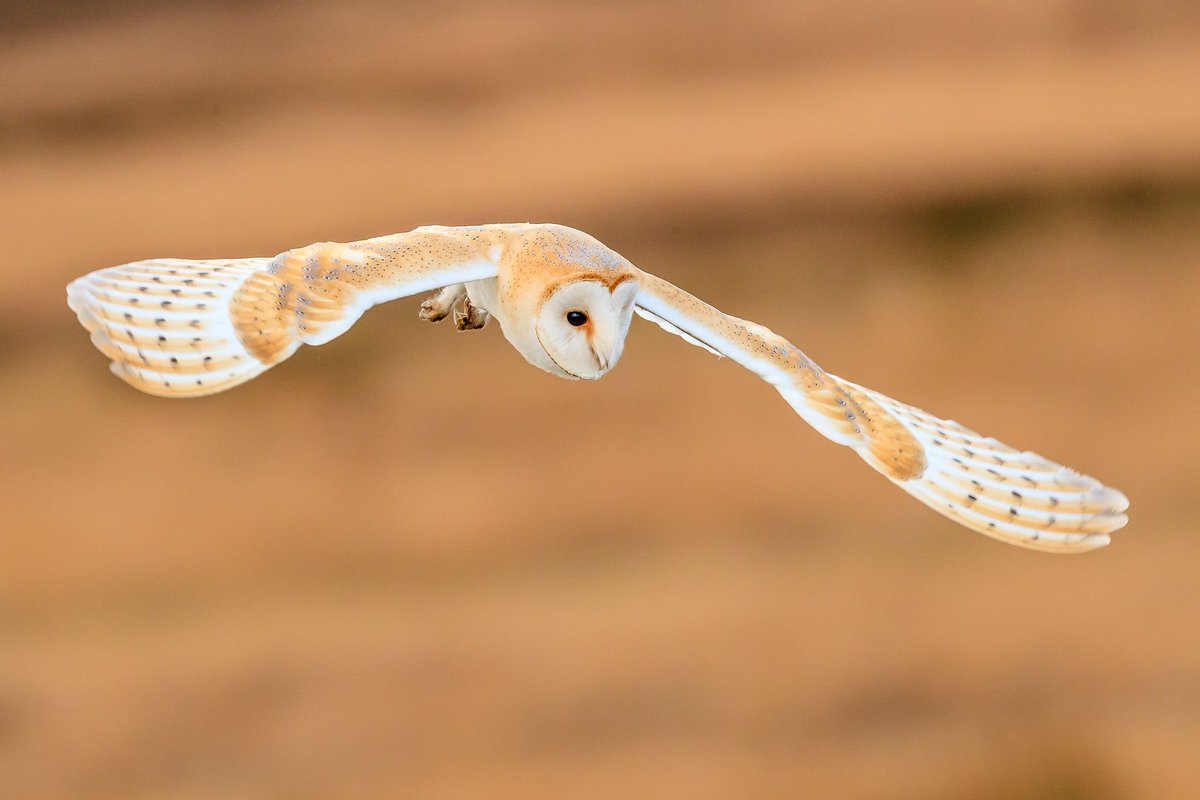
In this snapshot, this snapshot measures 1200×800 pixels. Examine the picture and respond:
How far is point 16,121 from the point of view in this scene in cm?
373

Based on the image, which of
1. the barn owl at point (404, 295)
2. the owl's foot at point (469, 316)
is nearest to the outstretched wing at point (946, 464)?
the barn owl at point (404, 295)

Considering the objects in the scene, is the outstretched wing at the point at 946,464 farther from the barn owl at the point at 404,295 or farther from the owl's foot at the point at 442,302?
the owl's foot at the point at 442,302

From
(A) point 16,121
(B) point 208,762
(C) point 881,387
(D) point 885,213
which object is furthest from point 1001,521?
(A) point 16,121

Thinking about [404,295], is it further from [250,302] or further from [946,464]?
[946,464]

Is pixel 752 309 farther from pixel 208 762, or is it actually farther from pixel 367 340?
pixel 208 762

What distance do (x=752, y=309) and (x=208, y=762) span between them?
182cm

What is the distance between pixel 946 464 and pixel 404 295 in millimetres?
601

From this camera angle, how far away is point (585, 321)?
3.82 feet

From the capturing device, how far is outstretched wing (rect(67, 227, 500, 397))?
3.73 feet

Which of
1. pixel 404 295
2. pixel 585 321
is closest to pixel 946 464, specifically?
pixel 585 321

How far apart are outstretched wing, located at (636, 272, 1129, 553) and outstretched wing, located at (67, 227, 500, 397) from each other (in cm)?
20

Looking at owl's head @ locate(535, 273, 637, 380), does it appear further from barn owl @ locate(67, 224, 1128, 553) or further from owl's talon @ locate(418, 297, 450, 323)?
owl's talon @ locate(418, 297, 450, 323)

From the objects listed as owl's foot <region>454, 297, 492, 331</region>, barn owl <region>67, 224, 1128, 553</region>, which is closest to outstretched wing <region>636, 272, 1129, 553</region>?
barn owl <region>67, 224, 1128, 553</region>

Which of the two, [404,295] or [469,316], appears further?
[469,316]
